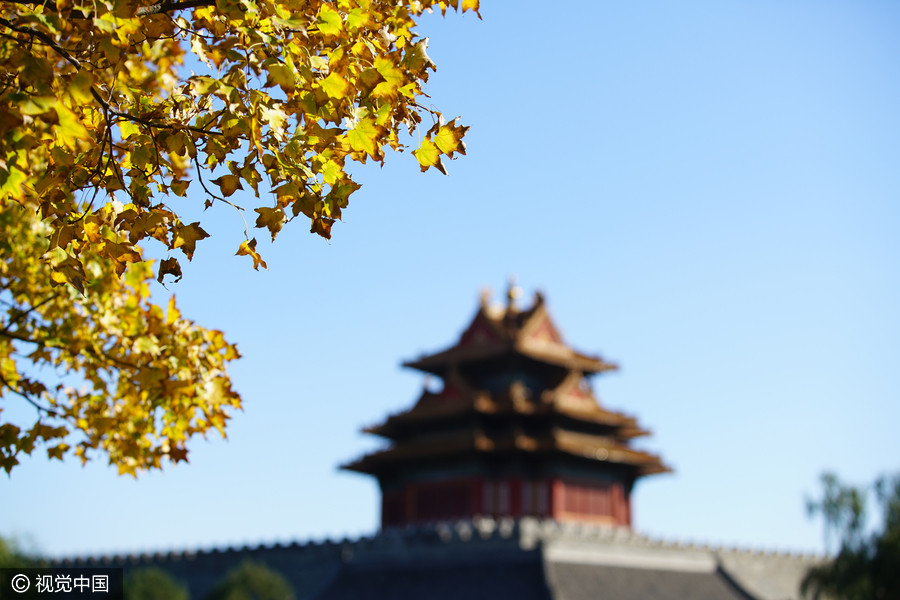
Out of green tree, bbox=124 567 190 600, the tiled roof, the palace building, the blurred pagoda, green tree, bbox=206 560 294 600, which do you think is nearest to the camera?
the tiled roof

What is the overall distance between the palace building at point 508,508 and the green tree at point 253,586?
536 mm

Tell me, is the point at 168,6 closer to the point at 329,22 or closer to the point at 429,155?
the point at 329,22

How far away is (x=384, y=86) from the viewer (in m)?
5.04

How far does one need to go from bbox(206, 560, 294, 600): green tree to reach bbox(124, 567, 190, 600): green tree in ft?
5.03

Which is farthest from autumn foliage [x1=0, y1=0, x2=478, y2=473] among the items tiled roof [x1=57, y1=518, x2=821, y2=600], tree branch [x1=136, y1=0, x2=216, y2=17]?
tiled roof [x1=57, y1=518, x2=821, y2=600]

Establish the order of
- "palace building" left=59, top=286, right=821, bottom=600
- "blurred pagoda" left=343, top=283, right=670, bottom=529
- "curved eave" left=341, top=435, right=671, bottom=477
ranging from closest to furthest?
"palace building" left=59, top=286, right=821, bottom=600, "curved eave" left=341, top=435, right=671, bottom=477, "blurred pagoda" left=343, top=283, right=670, bottom=529

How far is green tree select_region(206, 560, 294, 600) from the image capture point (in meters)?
32.4

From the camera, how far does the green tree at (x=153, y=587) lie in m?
33.8

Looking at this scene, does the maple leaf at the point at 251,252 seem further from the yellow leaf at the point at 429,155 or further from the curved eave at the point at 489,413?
the curved eave at the point at 489,413

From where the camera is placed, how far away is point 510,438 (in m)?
32.7

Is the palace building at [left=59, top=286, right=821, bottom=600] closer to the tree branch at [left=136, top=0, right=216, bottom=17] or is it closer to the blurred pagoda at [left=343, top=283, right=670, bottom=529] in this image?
the blurred pagoda at [left=343, top=283, right=670, bottom=529]

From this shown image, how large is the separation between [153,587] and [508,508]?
12.8 metres

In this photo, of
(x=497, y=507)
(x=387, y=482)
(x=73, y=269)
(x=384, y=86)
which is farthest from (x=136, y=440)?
(x=387, y=482)

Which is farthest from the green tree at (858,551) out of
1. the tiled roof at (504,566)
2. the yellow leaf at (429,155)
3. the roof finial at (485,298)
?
the yellow leaf at (429,155)
